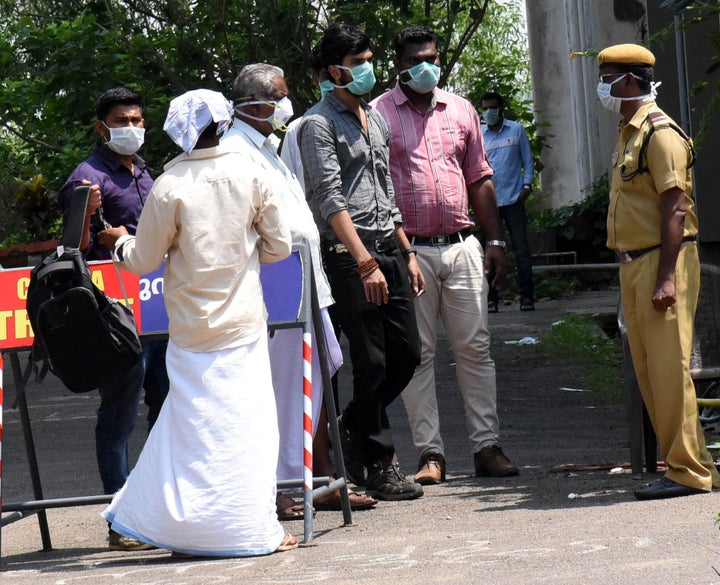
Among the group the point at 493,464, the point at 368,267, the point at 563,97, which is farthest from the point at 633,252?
the point at 563,97

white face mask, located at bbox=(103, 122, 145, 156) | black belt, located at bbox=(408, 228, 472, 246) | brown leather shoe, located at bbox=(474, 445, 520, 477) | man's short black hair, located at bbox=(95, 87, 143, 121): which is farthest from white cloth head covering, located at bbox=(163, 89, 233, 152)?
brown leather shoe, located at bbox=(474, 445, 520, 477)

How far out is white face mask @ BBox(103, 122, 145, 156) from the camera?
689 cm

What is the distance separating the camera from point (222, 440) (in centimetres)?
586

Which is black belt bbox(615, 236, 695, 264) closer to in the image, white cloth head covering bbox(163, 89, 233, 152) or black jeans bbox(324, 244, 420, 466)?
black jeans bbox(324, 244, 420, 466)

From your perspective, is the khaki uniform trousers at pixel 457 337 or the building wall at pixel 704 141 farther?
the building wall at pixel 704 141

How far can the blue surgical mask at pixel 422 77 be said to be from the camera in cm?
762

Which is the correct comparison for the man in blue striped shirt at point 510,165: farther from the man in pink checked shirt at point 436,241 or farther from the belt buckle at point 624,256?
the belt buckle at point 624,256

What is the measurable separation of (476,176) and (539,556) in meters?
2.99

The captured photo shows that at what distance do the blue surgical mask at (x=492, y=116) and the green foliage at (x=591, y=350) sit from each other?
80.6 inches

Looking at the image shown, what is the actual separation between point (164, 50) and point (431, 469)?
5.89m

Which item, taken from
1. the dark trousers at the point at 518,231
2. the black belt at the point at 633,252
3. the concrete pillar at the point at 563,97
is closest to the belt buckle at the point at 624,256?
the black belt at the point at 633,252

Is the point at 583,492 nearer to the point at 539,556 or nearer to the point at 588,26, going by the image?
the point at 539,556

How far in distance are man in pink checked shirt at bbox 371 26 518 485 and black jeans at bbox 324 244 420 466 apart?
45 cm

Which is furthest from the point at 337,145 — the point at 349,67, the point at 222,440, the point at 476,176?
the point at 222,440
